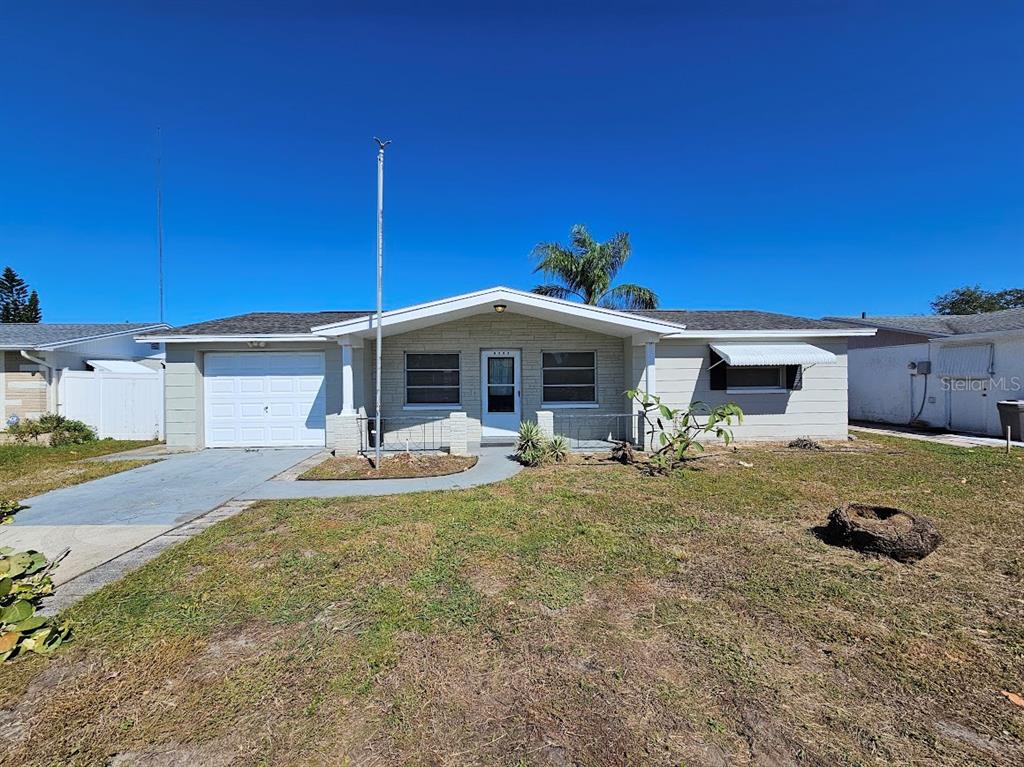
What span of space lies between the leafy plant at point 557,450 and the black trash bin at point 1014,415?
1171 cm

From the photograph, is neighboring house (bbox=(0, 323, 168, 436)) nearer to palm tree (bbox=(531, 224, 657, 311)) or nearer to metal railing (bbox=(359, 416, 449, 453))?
metal railing (bbox=(359, 416, 449, 453))

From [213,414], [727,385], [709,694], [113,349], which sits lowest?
[709,694]

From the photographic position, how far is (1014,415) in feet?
37.4

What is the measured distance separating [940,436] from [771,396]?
5.83 meters

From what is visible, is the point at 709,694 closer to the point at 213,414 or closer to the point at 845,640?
the point at 845,640

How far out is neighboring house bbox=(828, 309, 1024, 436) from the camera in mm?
12609

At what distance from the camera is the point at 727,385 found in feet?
37.5

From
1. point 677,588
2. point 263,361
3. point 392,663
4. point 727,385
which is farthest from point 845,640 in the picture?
point 263,361

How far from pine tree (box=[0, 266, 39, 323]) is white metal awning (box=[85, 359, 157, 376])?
38998 millimetres

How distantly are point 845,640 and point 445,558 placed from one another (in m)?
3.23

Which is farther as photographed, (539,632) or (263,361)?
(263,361)

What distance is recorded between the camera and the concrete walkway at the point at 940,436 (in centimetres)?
1112

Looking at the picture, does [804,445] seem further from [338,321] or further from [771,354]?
[338,321]

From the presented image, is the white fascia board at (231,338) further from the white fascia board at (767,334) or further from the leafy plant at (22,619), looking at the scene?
the white fascia board at (767,334)
